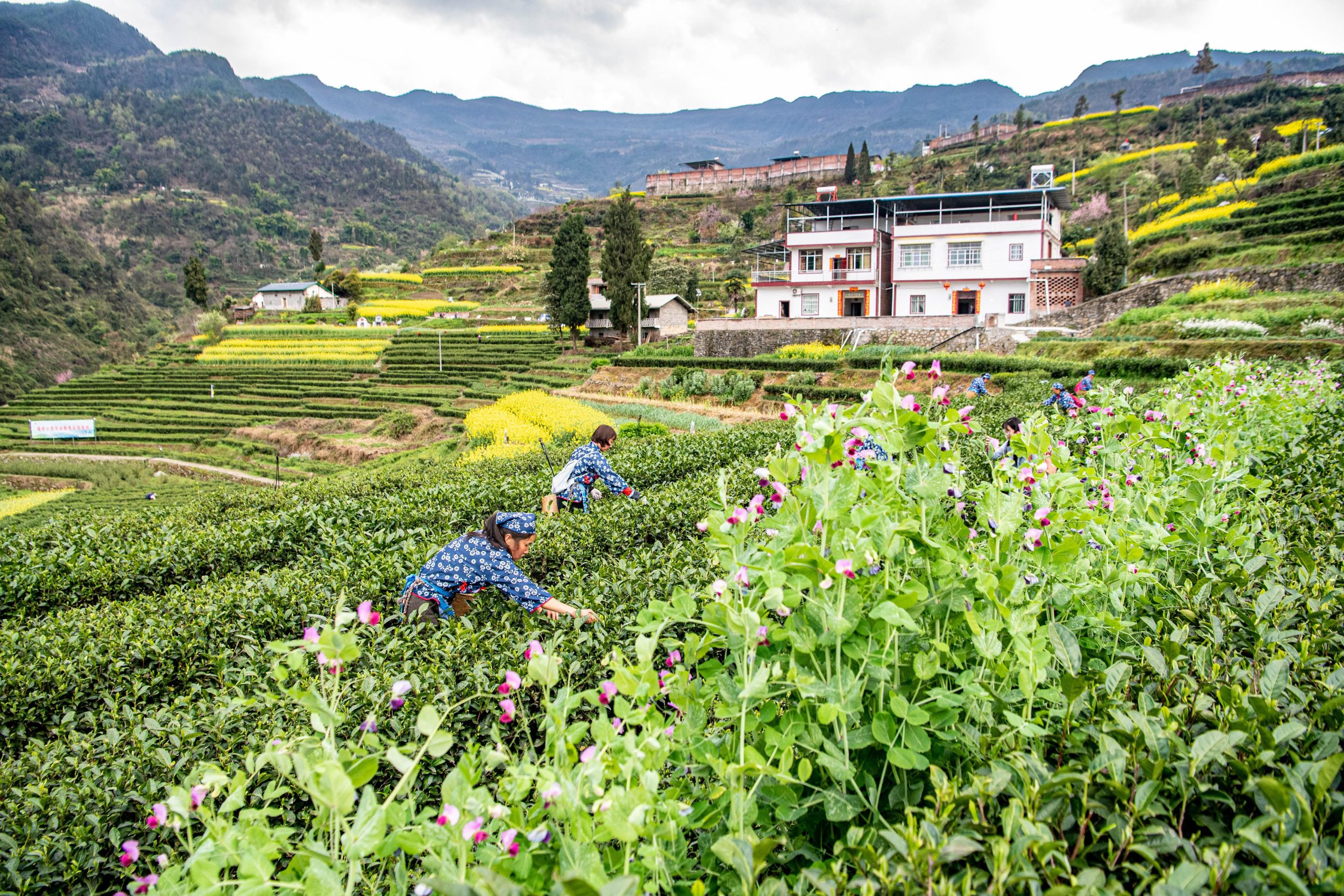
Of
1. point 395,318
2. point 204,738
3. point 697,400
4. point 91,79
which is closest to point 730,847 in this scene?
point 204,738

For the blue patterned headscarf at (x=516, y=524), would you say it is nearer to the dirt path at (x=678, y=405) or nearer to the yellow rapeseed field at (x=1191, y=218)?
the dirt path at (x=678, y=405)

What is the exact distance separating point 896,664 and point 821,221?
1401 inches

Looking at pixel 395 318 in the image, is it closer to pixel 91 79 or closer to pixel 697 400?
pixel 697 400

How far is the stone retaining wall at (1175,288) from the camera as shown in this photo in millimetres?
23422

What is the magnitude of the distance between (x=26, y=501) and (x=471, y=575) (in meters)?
25.3

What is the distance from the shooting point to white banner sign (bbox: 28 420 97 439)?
30.2 metres

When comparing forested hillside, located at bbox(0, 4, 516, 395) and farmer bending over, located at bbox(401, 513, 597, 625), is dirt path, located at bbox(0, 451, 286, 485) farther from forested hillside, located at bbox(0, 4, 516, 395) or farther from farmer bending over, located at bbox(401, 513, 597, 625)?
farmer bending over, located at bbox(401, 513, 597, 625)

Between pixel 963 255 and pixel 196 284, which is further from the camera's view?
pixel 196 284

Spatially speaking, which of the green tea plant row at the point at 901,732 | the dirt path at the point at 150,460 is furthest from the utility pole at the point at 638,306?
the green tea plant row at the point at 901,732

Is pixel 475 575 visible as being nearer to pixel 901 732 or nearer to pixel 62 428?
pixel 901 732

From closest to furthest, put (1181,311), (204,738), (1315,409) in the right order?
(204,738)
(1315,409)
(1181,311)

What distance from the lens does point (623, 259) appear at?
3881 cm

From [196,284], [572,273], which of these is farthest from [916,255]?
[196,284]

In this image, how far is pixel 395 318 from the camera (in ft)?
181
